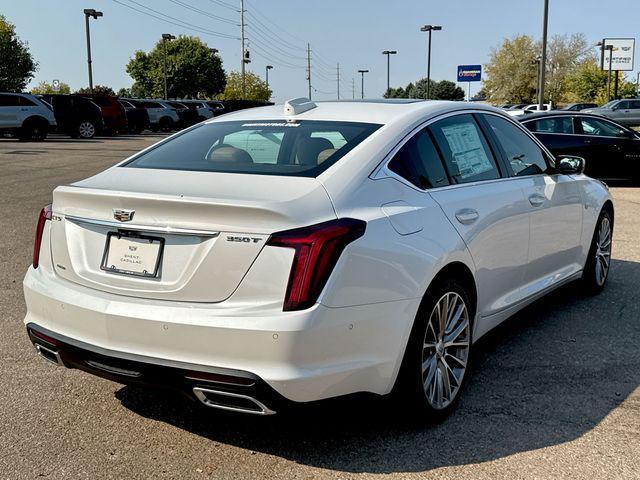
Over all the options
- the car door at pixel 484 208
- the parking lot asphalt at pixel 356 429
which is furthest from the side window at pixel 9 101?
the car door at pixel 484 208

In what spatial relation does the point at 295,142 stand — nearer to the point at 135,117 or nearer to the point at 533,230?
the point at 533,230

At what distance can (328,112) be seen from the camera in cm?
405

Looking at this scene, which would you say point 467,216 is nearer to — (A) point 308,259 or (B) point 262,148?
(B) point 262,148

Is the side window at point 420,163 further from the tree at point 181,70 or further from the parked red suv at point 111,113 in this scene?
the tree at point 181,70

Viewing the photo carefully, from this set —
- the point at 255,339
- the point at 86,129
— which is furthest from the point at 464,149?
the point at 86,129

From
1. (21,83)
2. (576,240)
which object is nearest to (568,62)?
(21,83)

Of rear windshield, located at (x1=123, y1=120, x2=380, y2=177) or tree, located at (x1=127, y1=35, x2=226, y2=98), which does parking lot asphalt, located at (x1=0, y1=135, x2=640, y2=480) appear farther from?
tree, located at (x1=127, y1=35, x2=226, y2=98)

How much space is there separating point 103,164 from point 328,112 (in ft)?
48.8

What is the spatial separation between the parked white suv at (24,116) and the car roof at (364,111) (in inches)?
910

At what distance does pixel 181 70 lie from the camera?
304 feet

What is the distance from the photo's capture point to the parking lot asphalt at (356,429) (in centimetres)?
315

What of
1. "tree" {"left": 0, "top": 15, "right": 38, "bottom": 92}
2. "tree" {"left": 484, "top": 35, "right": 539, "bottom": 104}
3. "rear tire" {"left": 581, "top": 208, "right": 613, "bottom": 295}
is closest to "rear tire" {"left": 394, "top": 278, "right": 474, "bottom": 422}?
"rear tire" {"left": 581, "top": 208, "right": 613, "bottom": 295}

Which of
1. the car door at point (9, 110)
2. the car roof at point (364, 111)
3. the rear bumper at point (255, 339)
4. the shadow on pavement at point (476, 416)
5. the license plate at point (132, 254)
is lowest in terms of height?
the shadow on pavement at point (476, 416)

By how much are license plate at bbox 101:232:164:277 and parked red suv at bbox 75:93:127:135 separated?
28610 millimetres
